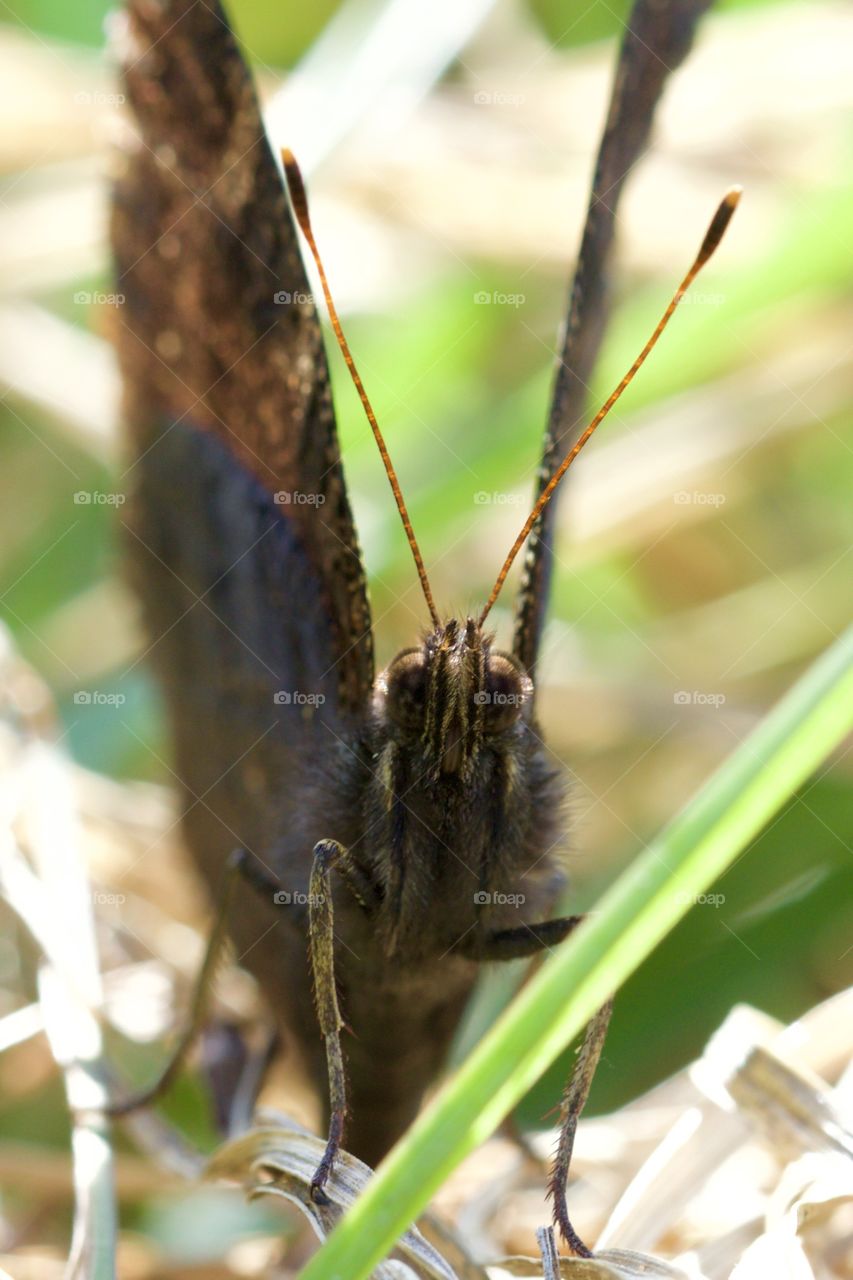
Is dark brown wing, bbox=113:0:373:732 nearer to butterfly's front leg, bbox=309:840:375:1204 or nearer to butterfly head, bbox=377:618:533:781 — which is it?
butterfly head, bbox=377:618:533:781

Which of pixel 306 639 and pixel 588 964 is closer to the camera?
pixel 588 964

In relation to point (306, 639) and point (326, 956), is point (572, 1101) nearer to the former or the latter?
point (326, 956)

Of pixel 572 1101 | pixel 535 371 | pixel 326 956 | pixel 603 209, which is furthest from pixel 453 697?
pixel 535 371

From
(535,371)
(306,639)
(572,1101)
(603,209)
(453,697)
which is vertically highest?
(535,371)

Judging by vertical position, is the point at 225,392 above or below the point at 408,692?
Answer: above

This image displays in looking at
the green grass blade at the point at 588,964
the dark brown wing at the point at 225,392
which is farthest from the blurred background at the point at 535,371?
the green grass blade at the point at 588,964

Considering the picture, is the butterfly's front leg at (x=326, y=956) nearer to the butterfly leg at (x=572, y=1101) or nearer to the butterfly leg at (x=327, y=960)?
the butterfly leg at (x=327, y=960)
